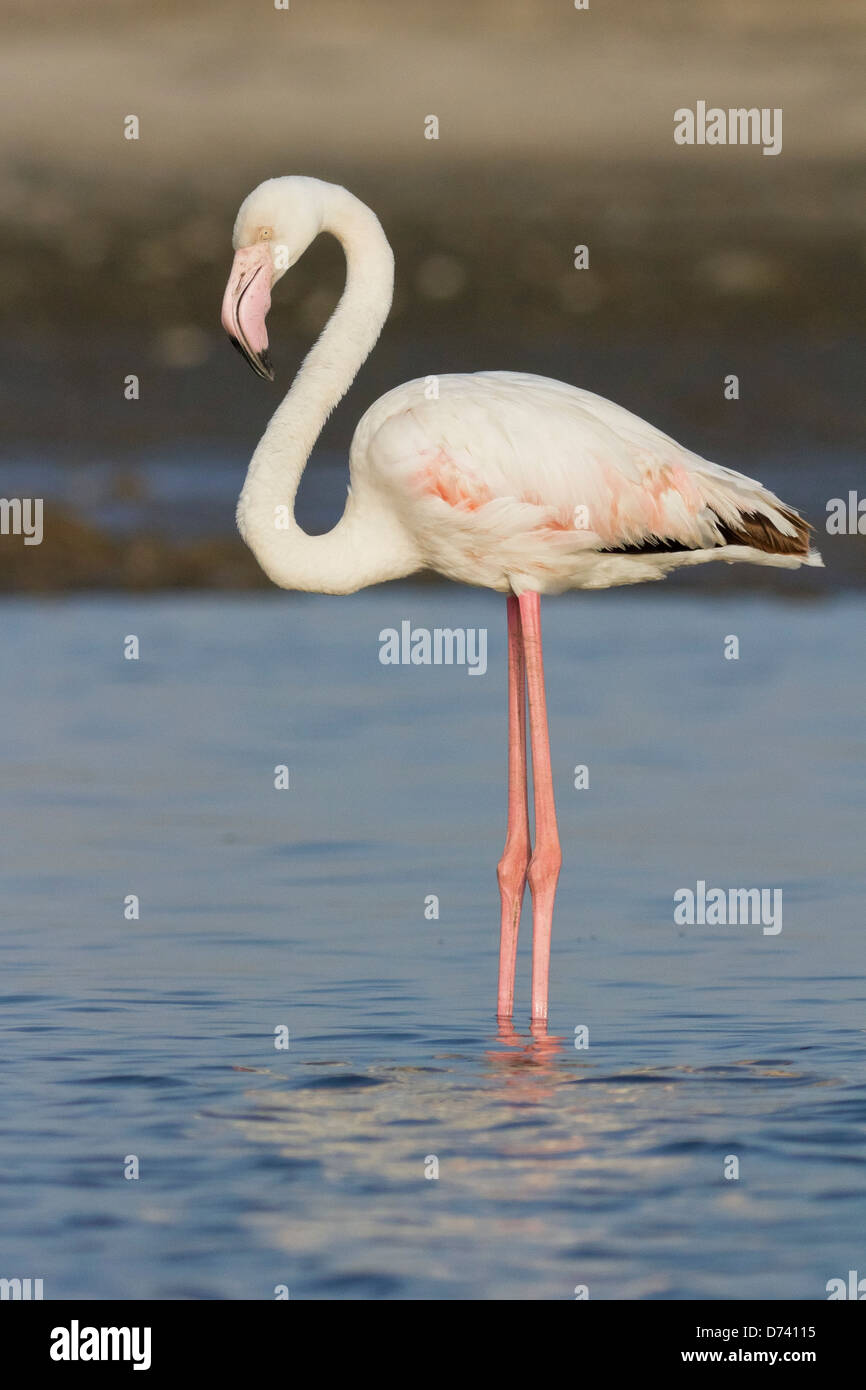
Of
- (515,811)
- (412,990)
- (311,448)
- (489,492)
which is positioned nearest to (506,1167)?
(412,990)

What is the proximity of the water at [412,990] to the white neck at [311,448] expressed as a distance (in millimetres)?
1336

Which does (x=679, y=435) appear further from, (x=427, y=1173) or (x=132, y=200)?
(x=427, y=1173)

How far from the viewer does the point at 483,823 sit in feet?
36.3

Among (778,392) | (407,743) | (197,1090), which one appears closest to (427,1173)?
(197,1090)

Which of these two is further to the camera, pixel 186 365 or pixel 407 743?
pixel 186 365

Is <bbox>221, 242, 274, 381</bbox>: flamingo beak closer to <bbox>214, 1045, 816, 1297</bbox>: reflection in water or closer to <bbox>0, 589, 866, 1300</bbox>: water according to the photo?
<bbox>0, 589, 866, 1300</bbox>: water

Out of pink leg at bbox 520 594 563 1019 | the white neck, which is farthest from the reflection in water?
the white neck

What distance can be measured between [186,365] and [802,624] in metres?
9.15

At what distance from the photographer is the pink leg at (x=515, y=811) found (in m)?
8.88

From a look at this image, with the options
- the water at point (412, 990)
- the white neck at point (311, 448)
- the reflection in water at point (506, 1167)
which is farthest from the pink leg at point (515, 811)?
the reflection in water at point (506, 1167)

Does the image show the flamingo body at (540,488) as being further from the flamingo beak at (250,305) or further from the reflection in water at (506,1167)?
the reflection in water at (506,1167)

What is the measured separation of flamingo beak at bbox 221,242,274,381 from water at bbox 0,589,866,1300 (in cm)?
204
